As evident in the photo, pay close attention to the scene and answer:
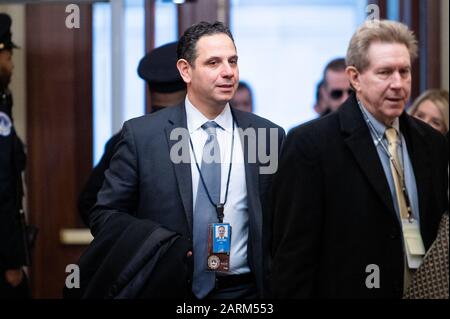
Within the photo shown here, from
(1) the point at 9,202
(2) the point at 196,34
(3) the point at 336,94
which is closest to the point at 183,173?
(2) the point at 196,34

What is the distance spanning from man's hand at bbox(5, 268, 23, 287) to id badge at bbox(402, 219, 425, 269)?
7.02ft

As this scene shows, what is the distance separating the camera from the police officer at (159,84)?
4.20 meters

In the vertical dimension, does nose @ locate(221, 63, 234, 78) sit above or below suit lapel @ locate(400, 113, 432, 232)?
above


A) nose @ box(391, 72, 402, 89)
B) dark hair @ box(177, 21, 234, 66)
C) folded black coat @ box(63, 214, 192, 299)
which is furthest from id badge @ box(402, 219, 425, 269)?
dark hair @ box(177, 21, 234, 66)

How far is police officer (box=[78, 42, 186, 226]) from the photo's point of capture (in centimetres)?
420

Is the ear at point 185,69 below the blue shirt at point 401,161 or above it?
above

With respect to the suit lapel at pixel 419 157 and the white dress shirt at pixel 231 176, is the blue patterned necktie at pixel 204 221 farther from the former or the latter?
the suit lapel at pixel 419 157

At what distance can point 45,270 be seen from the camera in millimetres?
5875

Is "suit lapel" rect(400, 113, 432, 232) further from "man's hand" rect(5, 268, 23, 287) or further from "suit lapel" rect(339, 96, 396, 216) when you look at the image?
"man's hand" rect(5, 268, 23, 287)

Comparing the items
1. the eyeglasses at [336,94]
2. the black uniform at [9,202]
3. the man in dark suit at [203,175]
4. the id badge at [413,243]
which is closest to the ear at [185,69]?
the man in dark suit at [203,175]

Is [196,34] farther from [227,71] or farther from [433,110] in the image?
[433,110]

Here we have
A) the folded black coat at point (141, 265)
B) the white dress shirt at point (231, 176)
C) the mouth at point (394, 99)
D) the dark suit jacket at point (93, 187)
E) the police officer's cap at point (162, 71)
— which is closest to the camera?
the folded black coat at point (141, 265)

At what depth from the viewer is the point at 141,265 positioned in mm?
3393

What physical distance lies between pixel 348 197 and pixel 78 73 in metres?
2.76
